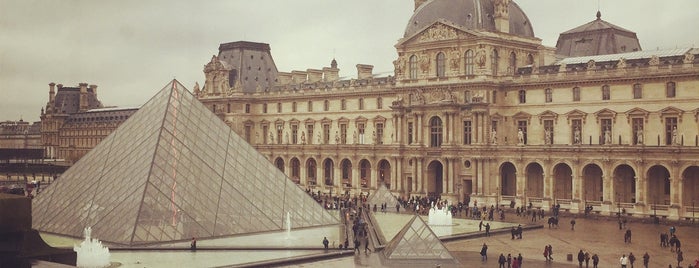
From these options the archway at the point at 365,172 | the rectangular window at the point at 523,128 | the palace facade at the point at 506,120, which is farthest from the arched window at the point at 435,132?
the archway at the point at 365,172

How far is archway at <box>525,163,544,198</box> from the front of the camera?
52.7m

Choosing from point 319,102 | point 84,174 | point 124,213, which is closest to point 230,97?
point 319,102

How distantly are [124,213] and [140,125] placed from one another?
6983 mm

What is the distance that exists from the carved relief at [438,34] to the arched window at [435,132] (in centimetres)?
508

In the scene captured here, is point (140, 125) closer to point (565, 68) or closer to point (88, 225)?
point (88, 225)

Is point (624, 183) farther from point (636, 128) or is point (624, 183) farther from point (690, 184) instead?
point (690, 184)

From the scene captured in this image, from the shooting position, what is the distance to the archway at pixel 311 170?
6869 centimetres

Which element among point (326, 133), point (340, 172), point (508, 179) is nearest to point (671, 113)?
point (508, 179)

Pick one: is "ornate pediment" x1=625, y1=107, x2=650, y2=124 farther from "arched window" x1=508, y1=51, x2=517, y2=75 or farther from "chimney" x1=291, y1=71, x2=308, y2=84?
"chimney" x1=291, y1=71, x2=308, y2=84

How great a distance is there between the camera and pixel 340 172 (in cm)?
6544

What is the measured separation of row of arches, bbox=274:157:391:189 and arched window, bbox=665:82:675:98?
2026cm

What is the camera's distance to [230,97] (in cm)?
7394

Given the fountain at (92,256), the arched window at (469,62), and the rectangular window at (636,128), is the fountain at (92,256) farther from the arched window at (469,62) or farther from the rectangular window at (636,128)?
the arched window at (469,62)

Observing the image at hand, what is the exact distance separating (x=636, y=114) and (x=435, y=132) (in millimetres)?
13564
